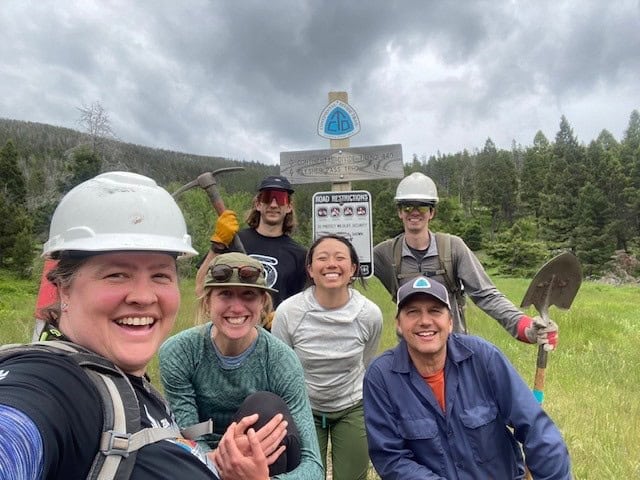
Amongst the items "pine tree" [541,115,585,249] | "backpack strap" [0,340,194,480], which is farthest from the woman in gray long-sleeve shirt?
"pine tree" [541,115,585,249]

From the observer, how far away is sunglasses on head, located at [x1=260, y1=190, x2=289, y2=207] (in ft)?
13.6

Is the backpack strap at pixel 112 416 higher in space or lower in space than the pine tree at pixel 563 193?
lower

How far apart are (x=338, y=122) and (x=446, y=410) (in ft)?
11.9

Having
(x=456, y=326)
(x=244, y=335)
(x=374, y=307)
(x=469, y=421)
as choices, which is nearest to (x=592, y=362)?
(x=456, y=326)

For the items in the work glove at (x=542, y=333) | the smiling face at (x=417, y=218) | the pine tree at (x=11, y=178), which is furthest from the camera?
the pine tree at (x=11, y=178)

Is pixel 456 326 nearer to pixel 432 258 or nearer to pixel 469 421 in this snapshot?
pixel 432 258

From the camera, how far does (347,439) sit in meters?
3.44

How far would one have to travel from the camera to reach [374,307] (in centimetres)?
352

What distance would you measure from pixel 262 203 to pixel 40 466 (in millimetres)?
3286

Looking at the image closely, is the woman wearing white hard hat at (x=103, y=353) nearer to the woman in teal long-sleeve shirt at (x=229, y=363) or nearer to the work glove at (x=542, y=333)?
the woman in teal long-sleeve shirt at (x=229, y=363)

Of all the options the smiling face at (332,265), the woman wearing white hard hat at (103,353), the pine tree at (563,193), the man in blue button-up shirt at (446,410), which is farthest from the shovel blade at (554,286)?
the pine tree at (563,193)

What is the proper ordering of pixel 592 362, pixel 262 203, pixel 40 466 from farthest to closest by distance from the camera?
1. pixel 592 362
2. pixel 262 203
3. pixel 40 466

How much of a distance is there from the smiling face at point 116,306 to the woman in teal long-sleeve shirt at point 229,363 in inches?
48.5

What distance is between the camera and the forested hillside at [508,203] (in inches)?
1183
